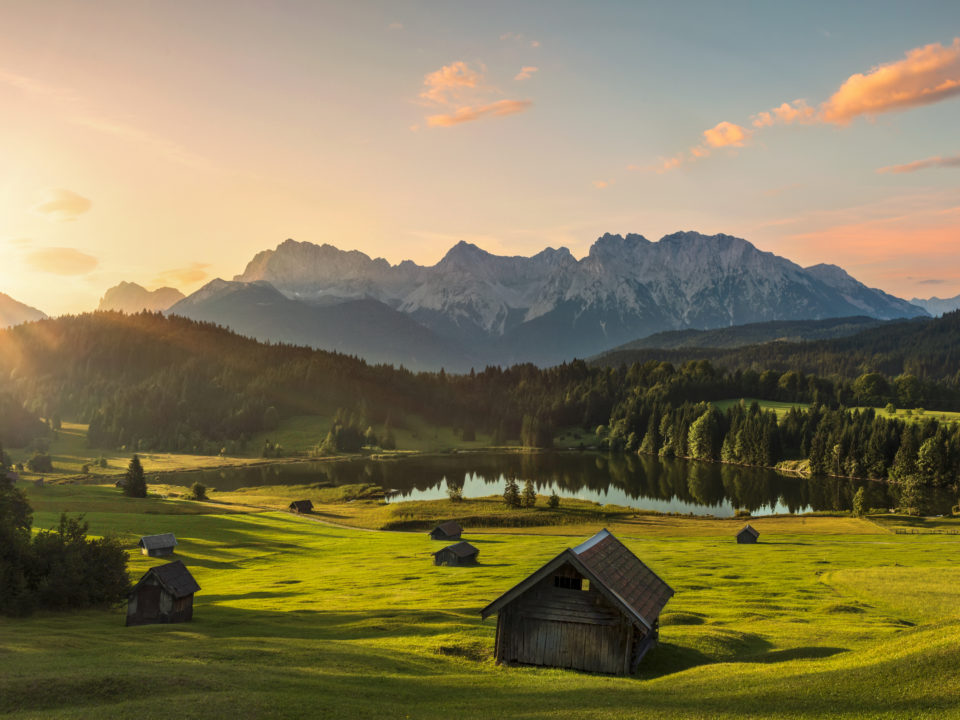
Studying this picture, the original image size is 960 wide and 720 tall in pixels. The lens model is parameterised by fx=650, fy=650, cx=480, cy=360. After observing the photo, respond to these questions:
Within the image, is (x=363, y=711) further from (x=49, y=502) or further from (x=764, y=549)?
(x=49, y=502)

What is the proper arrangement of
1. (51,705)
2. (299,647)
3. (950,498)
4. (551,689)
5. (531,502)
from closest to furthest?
(51,705) → (551,689) → (299,647) → (531,502) → (950,498)

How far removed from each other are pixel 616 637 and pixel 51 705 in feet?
81.2

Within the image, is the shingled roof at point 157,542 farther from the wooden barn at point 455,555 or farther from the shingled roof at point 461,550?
the shingled roof at point 461,550

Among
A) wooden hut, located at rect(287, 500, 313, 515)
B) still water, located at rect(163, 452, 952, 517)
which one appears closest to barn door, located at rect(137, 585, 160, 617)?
wooden hut, located at rect(287, 500, 313, 515)

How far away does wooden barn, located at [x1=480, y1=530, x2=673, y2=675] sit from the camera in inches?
1288

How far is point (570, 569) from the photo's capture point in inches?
1336

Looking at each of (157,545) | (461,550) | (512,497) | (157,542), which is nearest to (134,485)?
(157,542)

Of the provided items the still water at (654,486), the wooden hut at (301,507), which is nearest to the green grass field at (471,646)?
the wooden hut at (301,507)

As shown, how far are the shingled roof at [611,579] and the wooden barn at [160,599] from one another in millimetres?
26058

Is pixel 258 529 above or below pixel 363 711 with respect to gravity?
below

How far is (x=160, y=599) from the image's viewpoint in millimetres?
48031

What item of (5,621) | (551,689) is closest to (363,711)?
(551,689)

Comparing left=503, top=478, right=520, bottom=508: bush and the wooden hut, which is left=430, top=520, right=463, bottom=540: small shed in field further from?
the wooden hut

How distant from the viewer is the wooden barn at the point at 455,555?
71250 millimetres
